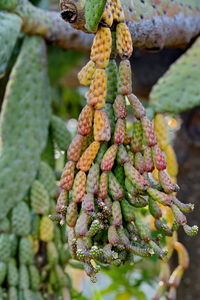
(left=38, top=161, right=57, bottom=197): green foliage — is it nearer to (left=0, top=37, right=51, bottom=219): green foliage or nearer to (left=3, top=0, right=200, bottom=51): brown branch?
(left=0, top=37, right=51, bottom=219): green foliage

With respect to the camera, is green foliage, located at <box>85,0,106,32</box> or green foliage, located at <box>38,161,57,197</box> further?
green foliage, located at <box>38,161,57,197</box>

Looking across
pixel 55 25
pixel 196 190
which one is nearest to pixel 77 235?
pixel 55 25

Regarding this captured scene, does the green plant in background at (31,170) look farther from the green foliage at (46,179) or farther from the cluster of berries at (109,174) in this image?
the cluster of berries at (109,174)

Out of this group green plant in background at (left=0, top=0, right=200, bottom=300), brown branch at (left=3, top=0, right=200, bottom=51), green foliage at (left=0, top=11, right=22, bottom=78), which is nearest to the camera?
brown branch at (left=3, top=0, right=200, bottom=51)

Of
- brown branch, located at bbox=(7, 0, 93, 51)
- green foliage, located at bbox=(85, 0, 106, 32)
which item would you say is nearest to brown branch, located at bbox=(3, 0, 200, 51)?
brown branch, located at bbox=(7, 0, 93, 51)

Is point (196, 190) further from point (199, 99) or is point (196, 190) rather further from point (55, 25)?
Result: point (55, 25)

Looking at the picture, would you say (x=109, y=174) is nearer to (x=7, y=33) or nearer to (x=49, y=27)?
(x=7, y=33)
